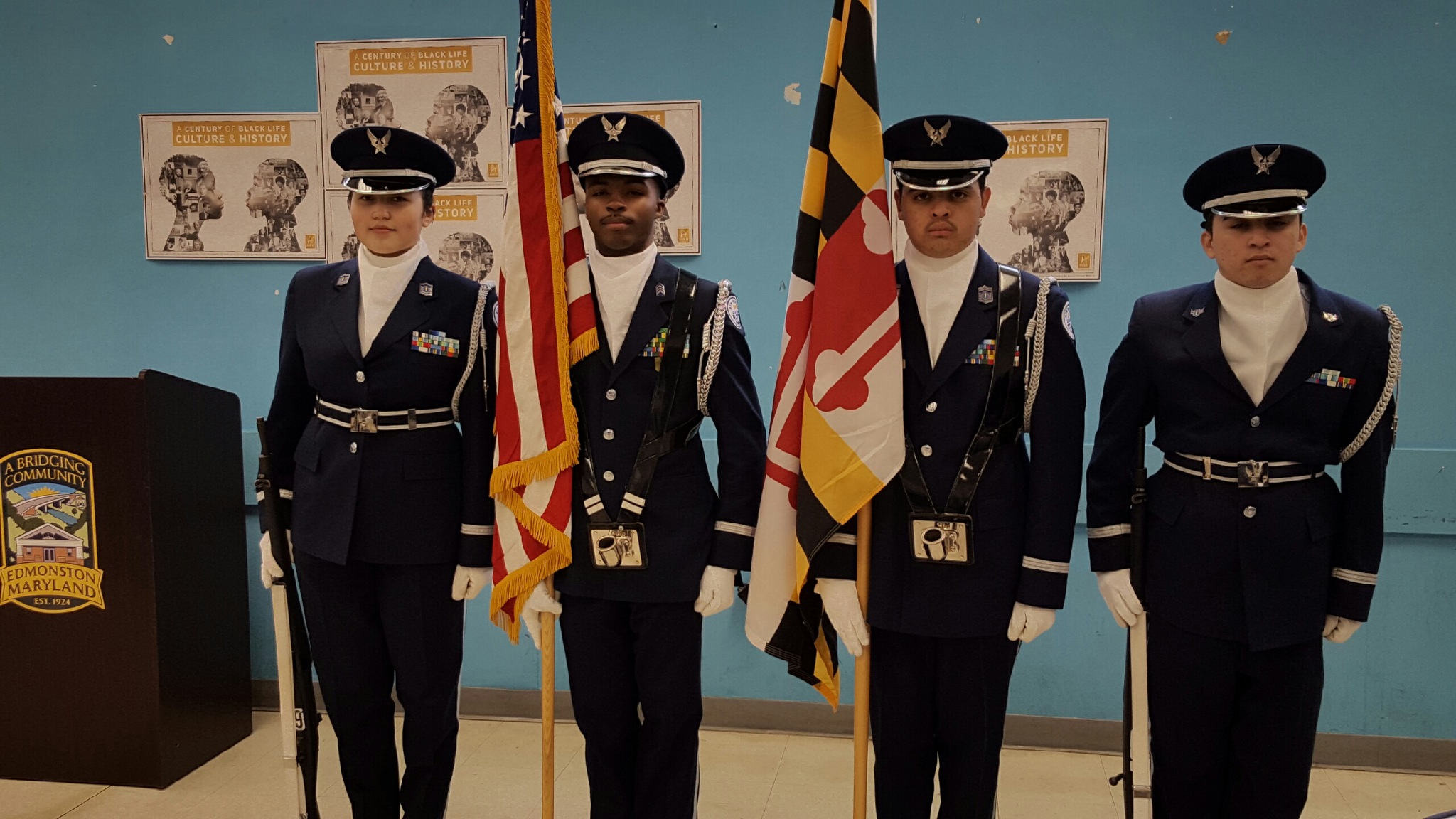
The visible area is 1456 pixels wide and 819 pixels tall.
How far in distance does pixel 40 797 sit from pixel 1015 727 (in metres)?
2.94

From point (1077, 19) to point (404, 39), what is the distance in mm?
2144

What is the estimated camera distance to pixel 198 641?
297 centimetres

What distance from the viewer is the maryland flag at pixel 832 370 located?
182cm

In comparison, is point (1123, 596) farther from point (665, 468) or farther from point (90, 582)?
point (90, 582)

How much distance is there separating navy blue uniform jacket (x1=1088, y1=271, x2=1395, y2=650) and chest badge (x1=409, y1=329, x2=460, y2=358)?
1.49 meters

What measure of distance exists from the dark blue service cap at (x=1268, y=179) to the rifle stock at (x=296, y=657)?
209 cm

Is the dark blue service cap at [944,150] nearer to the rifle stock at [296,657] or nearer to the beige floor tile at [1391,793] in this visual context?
the rifle stock at [296,657]

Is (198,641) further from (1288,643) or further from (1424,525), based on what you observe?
(1424,525)

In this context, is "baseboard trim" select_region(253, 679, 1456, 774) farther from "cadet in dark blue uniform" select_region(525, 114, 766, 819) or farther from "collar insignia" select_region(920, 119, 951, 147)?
"collar insignia" select_region(920, 119, 951, 147)

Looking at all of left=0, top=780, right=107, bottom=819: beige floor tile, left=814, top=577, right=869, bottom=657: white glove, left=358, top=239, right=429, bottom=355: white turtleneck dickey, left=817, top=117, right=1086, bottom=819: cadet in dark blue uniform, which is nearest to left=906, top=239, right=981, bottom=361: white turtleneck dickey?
left=817, top=117, right=1086, bottom=819: cadet in dark blue uniform

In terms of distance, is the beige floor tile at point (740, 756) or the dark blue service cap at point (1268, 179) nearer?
the dark blue service cap at point (1268, 179)

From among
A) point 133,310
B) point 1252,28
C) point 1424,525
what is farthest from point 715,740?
point 1252,28

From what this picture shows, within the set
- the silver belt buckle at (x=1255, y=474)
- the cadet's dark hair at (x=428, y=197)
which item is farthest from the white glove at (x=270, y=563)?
the silver belt buckle at (x=1255, y=474)

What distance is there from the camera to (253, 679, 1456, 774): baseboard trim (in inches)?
116
